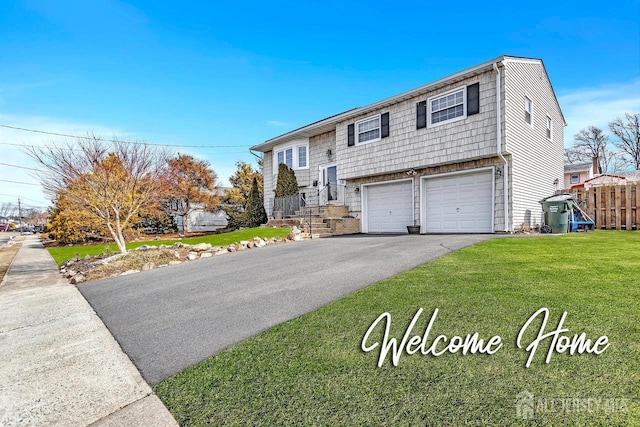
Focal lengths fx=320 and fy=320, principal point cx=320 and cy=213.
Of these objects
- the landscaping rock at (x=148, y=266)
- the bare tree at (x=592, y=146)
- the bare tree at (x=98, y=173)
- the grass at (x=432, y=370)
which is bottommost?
the landscaping rock at (x=148, y=266)

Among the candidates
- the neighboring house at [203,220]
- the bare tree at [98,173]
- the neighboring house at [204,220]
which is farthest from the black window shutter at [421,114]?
the neighboring house at [204,220]

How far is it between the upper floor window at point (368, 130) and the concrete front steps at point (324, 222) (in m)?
3.29

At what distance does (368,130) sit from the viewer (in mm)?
13891

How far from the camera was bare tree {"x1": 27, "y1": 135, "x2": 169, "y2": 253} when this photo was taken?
30.6ft

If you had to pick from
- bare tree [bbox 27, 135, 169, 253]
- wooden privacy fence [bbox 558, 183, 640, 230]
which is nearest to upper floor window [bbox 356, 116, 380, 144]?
wooden privacy fence [bbox 558, 183, 640, 230]

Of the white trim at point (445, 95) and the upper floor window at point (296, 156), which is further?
the upper floor window at point (296, 156)

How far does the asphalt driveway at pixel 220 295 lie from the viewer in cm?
319

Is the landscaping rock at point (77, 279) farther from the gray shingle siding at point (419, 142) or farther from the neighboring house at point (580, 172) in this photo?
the neighboring house at point (580, 172)

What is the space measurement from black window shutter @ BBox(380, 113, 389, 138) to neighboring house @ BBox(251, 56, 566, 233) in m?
0.04

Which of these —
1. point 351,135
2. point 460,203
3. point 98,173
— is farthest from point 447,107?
point 98,173

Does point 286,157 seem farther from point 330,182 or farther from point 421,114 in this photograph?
point 421,114

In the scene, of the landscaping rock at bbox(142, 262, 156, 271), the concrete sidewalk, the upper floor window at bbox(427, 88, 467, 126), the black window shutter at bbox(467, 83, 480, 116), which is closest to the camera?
the concrete sidewalk

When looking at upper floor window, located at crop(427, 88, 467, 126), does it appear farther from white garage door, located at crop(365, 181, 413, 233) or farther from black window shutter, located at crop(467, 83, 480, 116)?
white garage door, located at crop(365, 181, 413, 233)

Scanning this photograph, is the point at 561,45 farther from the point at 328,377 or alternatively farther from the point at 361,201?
the point at 328,377
